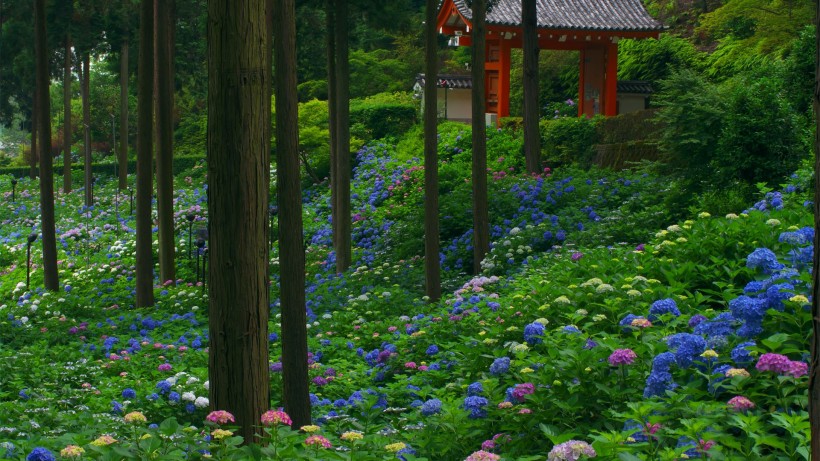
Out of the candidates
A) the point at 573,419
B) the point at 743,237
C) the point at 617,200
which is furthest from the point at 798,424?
the point at 617,200

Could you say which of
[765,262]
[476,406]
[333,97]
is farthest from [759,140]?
[333,97]

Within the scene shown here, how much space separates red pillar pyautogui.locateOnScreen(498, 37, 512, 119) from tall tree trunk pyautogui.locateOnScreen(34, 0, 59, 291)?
46.5ft

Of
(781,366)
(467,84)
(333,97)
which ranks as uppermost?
(467,84)

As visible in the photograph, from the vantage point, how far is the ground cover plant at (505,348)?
4531 millimetres

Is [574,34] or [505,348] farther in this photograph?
[574,34]

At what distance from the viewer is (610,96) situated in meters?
28.6

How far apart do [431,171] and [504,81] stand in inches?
584

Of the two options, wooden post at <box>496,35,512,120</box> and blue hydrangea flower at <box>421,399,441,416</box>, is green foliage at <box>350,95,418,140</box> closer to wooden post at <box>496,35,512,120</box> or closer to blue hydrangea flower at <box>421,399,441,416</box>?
wooden post at <box>496,35,512,120</box>

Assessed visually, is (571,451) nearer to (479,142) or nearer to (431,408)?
(431,408)

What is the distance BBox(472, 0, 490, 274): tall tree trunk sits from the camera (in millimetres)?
13680

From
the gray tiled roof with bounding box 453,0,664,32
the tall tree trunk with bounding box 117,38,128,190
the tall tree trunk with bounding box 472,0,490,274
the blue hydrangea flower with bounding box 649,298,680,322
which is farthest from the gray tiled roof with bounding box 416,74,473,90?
the blue hydrangea flower with bounding box 649,298,680,322

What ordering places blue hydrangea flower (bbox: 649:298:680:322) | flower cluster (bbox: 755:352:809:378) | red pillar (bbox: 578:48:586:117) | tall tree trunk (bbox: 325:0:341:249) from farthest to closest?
1. red pillar (bbox: 578:48:586:117)
2. tall tree trunk (bbox: 325:0:341:249)
3. blue hydrangea flower (bbox: 649:298:680:322)
4. flower cluster (bbox: 755:352:809:378)

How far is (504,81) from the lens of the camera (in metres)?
27.8

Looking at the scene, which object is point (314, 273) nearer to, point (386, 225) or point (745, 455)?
point (386, 225)
